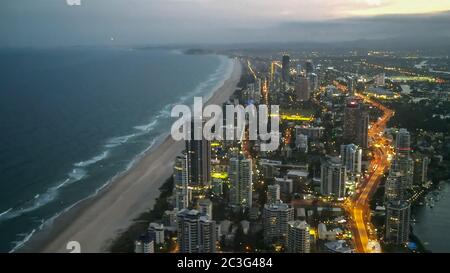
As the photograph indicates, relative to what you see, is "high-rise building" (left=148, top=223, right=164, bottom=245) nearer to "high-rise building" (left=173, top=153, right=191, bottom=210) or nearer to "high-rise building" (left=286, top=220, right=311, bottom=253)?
"high-rise building" (left=173, top=153, right=191, bottom=210)

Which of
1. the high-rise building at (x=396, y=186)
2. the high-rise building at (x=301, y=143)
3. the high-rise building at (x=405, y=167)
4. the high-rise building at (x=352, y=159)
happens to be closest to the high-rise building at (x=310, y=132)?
the high-rise building at (x=301, y=143)

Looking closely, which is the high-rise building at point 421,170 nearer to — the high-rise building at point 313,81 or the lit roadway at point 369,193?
the lit roadway at point 369,193

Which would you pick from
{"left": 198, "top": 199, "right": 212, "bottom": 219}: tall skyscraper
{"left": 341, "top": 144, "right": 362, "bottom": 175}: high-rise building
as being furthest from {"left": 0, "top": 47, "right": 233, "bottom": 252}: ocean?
{"left": 341, "top": 144, "right": 362, "bottom": 175}: high-rise building

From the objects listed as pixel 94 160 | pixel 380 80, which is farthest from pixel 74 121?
pixel 380 80

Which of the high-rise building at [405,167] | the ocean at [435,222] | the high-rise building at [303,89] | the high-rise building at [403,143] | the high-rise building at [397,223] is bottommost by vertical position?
the ocean at [435,222]

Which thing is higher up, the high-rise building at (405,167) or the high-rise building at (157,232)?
the high-rise building at (405,167)

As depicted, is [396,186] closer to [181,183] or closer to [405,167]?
[405,167]
